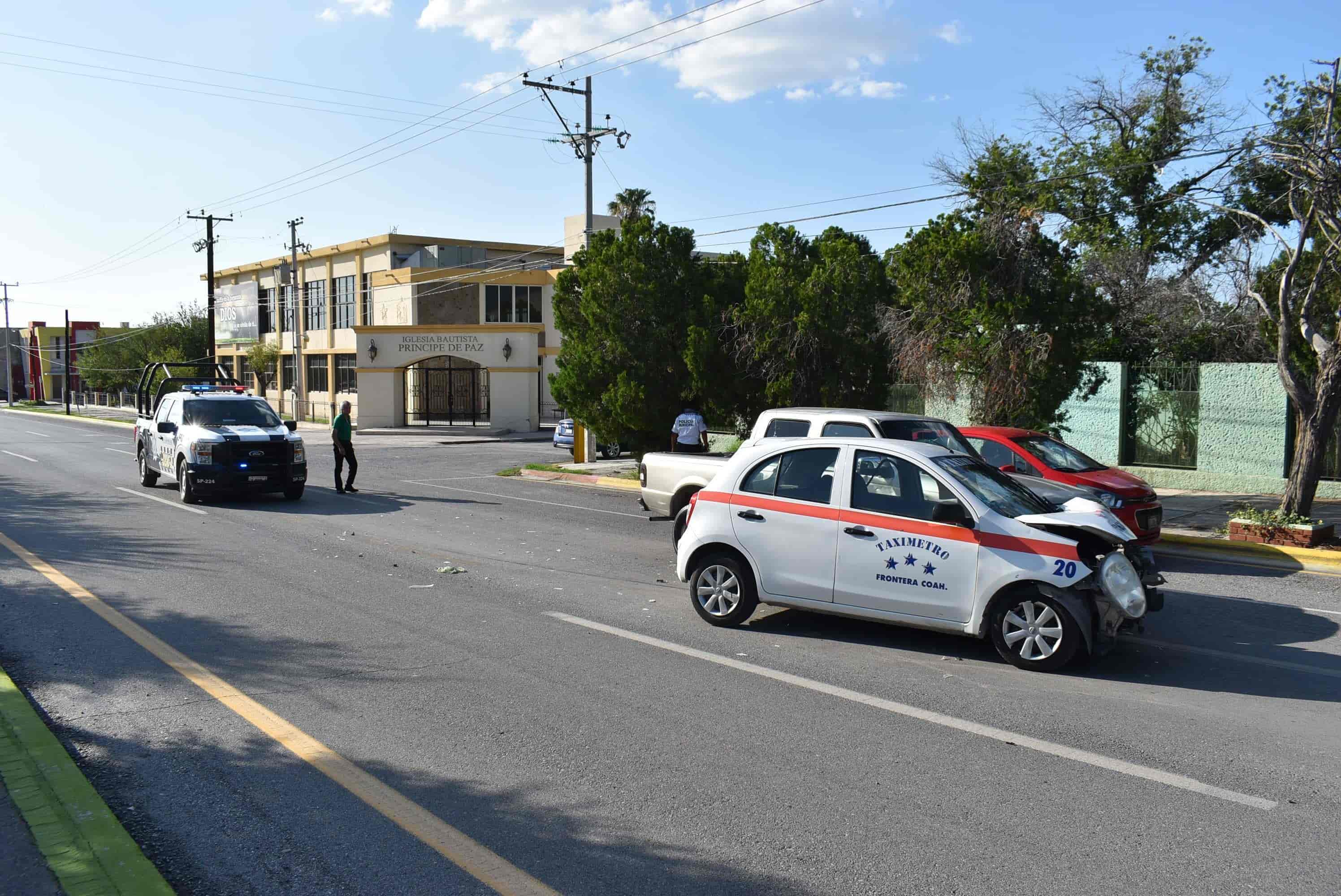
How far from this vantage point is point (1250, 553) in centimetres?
1305

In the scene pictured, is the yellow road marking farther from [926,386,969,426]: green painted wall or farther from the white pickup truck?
[926,386,969,426]: green painted wall

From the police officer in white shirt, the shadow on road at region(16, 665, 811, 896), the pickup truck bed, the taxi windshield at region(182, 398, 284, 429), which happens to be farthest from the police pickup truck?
the shadow on road at region(16, 665, 811, 896)

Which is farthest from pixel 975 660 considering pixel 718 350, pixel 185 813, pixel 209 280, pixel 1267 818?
pixel 209 280

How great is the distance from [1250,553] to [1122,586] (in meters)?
7.20

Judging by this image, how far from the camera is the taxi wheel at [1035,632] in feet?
23.7

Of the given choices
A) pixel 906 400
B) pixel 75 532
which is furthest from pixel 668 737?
pixel 906 400

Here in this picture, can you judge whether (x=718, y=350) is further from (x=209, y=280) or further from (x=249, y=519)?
(x=209, y=280)

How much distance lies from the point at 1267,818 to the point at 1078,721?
143 cm

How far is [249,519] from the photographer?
15797 mm

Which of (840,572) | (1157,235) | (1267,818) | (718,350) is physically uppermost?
(1157,235)

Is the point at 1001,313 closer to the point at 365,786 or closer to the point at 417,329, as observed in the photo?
the point at 365,786

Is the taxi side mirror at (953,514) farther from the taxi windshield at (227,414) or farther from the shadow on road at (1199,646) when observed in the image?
the taxi windshield at (227,414)

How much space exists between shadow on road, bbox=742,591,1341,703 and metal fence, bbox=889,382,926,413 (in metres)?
13.5

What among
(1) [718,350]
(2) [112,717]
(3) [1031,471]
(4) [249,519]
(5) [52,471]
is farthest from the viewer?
(5) [52,471]
